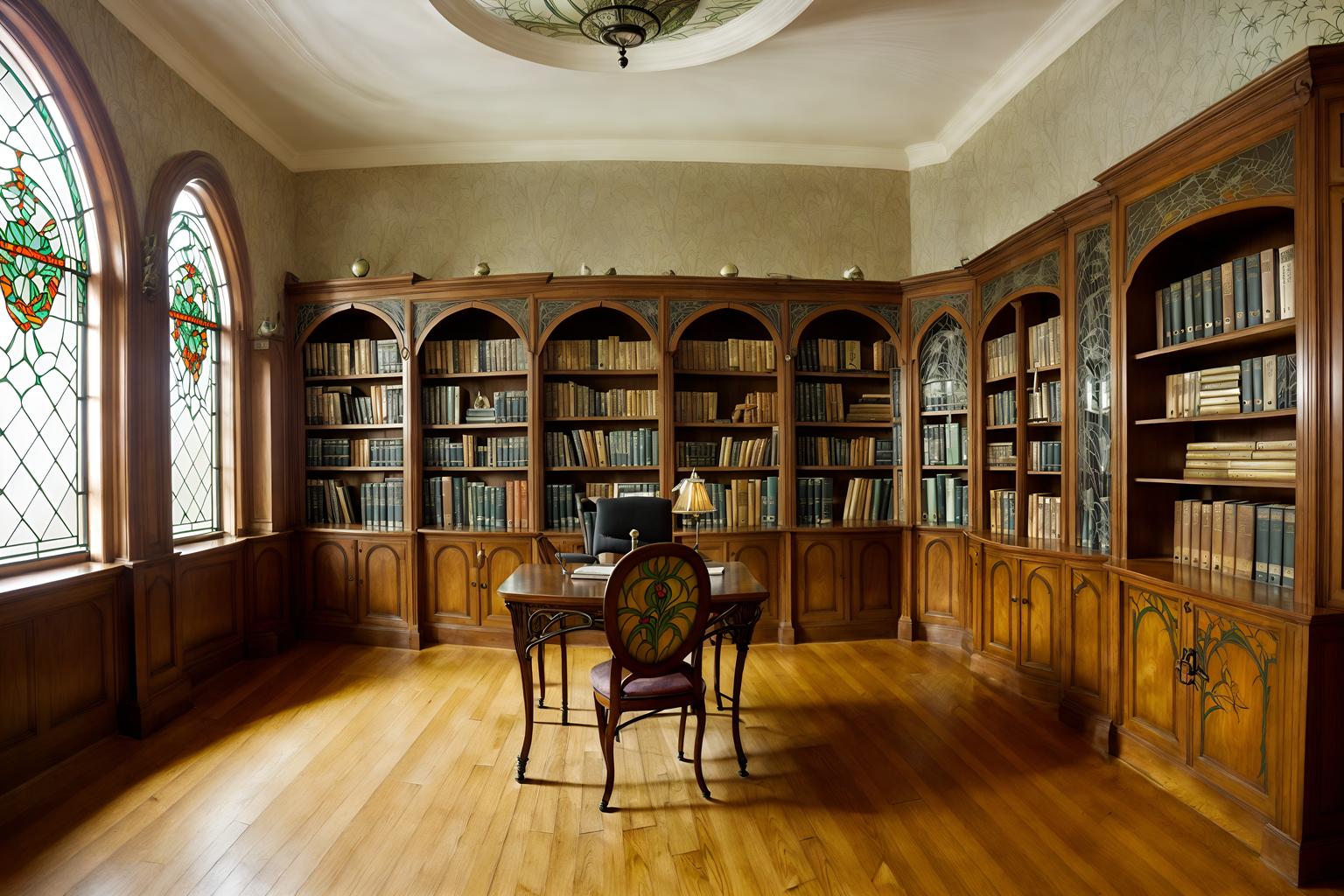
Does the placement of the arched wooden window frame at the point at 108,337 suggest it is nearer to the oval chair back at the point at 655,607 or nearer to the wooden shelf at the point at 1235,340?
the oval chair back at the point at 655,607

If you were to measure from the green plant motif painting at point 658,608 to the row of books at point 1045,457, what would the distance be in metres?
2.39

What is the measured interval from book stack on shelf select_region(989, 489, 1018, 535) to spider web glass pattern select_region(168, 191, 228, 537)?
16.3 feet

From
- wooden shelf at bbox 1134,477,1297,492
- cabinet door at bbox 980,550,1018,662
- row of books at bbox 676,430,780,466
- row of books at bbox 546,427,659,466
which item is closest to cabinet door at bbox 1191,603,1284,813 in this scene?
wooden shelf at bbox 1134,477,1297,492

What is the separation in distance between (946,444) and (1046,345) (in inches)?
43.6

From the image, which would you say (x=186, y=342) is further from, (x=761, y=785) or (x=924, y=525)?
(x=924, y=525)

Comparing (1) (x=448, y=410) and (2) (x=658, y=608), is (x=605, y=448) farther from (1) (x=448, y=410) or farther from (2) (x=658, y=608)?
(2) (x=658, y=608)

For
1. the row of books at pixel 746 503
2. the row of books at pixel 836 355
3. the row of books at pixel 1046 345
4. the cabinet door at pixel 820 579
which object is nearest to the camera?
the row of books at pixel 1046 345

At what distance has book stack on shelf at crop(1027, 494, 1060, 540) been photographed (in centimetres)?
382

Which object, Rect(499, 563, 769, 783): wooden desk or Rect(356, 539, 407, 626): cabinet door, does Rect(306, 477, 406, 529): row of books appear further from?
Rect(499, 563, 769, 783): wooden desk

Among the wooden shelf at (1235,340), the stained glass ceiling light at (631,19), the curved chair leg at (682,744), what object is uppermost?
the stained glass ceiling light at (631,19)

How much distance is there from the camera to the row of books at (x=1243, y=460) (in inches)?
98.3

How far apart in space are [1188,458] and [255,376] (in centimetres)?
550

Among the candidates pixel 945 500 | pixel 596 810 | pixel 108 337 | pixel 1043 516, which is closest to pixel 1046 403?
pixel 1043 516

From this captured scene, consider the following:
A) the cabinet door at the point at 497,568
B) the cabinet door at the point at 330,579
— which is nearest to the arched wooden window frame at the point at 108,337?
the cabinet door at the point at 330,579
